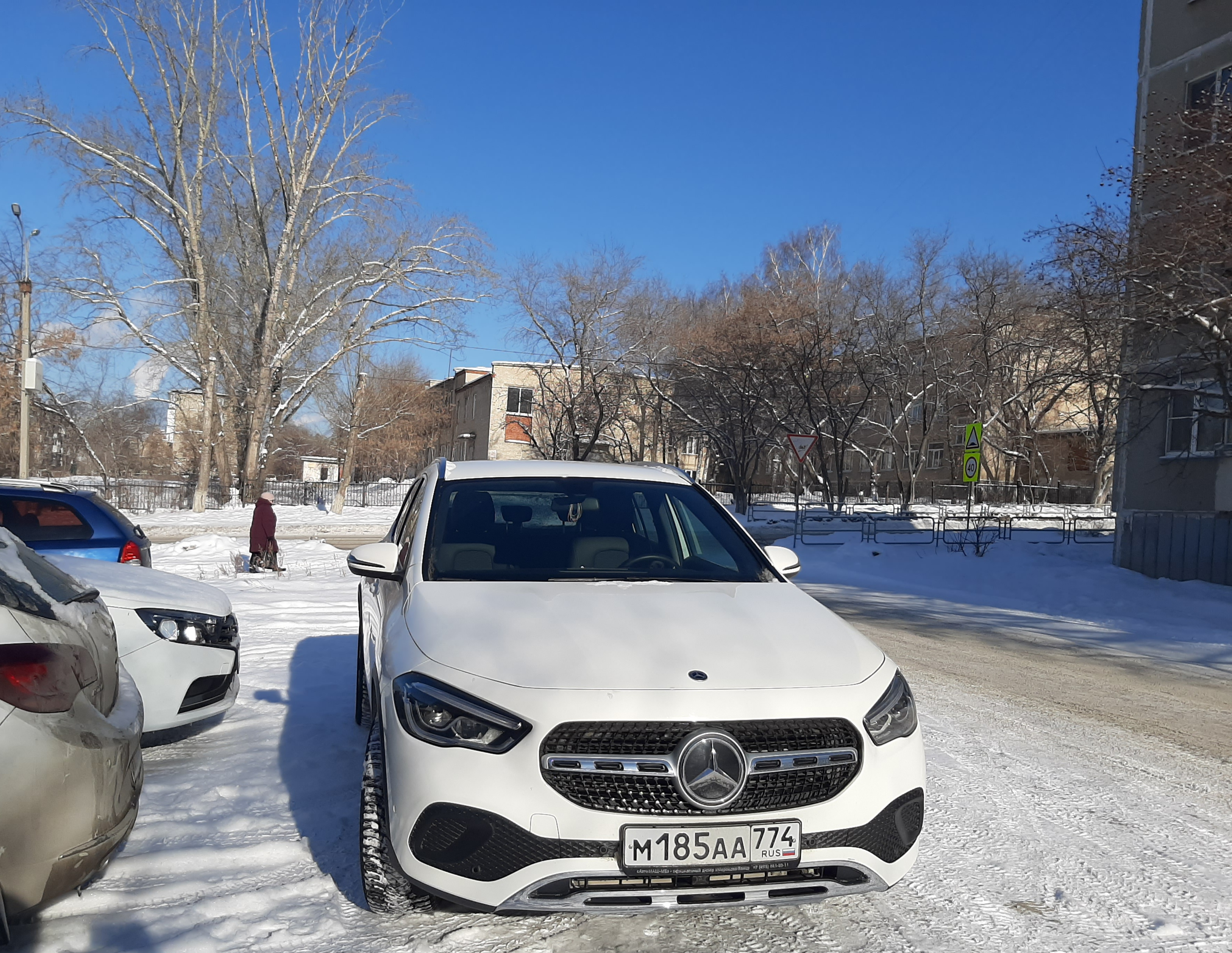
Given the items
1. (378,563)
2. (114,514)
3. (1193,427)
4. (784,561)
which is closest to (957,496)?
(1193,427)

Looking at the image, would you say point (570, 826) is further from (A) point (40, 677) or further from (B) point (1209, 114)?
(B) point (1209, 114)

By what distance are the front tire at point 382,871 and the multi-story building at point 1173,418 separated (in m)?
15.3

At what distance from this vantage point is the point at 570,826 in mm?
2742

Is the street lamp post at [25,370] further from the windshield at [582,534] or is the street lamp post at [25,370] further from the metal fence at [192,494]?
the windshield at [582,534]

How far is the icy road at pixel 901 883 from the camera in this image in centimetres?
314

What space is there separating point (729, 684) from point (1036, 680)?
6.32m

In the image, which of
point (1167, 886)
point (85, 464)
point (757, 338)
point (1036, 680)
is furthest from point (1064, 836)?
point (85, 464)

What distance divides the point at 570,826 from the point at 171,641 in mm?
3094

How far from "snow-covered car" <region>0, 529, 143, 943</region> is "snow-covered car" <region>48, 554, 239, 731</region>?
1698 millimetres

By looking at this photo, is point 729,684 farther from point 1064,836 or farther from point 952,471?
point 952,471

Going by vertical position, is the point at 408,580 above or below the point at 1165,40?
below

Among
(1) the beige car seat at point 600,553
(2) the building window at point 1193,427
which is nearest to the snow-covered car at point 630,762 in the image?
(1) the beige car seat at point 600,553

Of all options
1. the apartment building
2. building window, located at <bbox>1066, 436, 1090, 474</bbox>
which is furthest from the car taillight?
building window, located at <bbox>1066, 436, 1090, 474</bbox>

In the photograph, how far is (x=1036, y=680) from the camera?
27.0 feet
